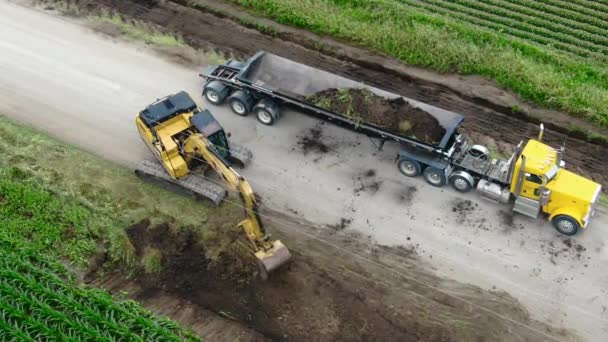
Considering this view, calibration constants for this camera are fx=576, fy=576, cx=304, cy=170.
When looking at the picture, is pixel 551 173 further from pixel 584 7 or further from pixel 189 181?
pixel 584 7

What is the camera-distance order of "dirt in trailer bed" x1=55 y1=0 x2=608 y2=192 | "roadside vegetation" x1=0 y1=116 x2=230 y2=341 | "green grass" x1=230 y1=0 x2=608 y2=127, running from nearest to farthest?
"roadside vegetation" x1=0 y1=116 x2=230 y2=341, "dirt in trailer bed" x1=55 y1=0 x2=608 y2=192, "green grass" x1=230 y1=0 x2=608 y2=127

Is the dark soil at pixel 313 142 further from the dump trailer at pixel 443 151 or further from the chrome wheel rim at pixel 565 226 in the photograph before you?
the chrome wheel rim at pixel 565 226

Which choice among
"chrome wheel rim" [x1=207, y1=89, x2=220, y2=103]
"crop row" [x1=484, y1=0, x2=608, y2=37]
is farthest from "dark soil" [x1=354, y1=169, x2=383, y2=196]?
"crop row" [x1=484, y1=0, x2=608, y2=37]

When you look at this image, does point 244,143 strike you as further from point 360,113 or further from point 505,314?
point 505,314

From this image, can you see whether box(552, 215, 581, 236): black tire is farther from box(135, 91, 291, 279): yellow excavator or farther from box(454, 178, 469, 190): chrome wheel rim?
box(135, 91, 291, 279): yellow excavator

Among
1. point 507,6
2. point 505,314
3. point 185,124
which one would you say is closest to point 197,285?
point 185,124
